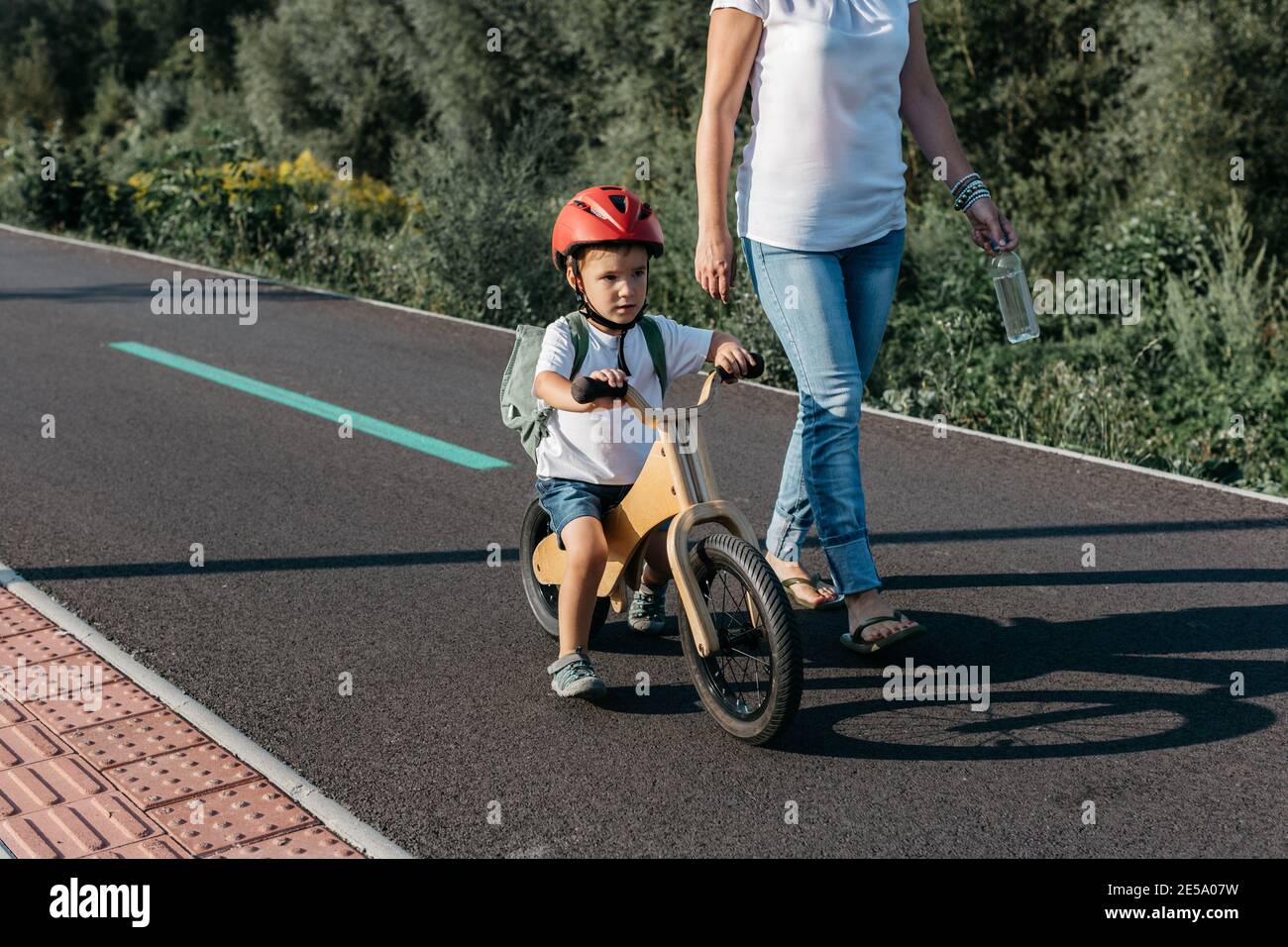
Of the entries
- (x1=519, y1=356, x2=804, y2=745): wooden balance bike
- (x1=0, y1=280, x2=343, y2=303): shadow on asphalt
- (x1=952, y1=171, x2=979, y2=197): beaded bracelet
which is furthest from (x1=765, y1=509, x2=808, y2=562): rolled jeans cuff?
(x1=0, y1=280, x2=343, y2=303): shadow on asphalt

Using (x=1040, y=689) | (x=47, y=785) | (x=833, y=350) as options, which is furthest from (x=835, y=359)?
(x=47, y=785)

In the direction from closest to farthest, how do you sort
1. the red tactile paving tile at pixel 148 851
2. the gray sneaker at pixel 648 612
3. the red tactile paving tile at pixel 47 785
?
the red tactile paving tile at pixel 148 851, the red tactile paving tile at pixel 47 785, the gray sneaker at pixel 648 612

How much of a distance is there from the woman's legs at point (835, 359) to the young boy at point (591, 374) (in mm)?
423

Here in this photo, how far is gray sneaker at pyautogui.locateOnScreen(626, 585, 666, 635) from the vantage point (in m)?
5.17

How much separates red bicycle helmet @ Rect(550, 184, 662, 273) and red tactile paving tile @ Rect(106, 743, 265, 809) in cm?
177

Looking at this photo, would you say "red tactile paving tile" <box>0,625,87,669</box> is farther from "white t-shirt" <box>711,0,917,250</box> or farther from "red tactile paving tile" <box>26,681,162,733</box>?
"white t-shirt" <box>711,0,917,250</box>

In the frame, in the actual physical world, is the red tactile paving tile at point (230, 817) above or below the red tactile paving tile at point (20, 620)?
below

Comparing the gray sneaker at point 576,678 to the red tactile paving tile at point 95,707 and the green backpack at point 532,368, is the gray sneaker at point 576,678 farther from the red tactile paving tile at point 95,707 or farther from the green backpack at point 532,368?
the red tactile paving tile at point 95,707

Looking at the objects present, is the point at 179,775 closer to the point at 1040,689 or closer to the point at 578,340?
the point at 578,340

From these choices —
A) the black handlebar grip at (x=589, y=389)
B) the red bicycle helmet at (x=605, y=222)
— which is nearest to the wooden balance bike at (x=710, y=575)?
the black handlebar grip at (x=589, y=389)

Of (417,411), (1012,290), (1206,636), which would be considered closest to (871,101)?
(1012,290)

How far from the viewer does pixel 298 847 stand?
364cm

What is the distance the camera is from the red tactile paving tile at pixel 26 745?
4.13 metres

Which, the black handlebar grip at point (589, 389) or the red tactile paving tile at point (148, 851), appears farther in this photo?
the black handlebar grip at point (589, 389)
